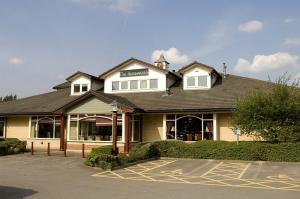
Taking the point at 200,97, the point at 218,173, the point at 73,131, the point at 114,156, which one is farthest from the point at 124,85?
the point at 218,173

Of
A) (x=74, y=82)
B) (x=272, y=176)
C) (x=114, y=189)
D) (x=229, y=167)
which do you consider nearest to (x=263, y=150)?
(x=229, y=167)

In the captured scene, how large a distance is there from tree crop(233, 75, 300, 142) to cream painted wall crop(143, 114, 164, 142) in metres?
7.38

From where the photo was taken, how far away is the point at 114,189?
502 inches

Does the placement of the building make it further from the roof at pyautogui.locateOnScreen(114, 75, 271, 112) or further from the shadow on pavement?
the shadow on pavement

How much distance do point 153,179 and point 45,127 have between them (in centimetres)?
1770

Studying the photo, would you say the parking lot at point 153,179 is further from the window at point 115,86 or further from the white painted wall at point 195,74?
the window at point 115,86

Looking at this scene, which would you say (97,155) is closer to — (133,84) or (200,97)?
(200,97)

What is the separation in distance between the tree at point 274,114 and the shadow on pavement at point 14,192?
14.0m

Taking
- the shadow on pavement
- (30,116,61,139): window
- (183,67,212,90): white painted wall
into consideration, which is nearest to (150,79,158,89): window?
(183,67,212,90): white painted wall

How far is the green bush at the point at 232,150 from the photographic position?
68.9ft

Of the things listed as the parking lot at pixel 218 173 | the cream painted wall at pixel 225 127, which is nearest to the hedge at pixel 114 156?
the parking lot at pixel 218 173

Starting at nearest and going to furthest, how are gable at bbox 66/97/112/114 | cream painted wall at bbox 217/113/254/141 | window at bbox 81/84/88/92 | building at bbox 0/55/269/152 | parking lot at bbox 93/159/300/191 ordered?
parking lot at bbox 93/159/300/191
cream painted wall at bbox 217/113/254/141
building at bbox 0/55/269/152
gable at bbox 66/97/112/114
window at bbox 81/84/88/92

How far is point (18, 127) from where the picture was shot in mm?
32594

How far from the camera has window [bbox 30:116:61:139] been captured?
98.5 ft
